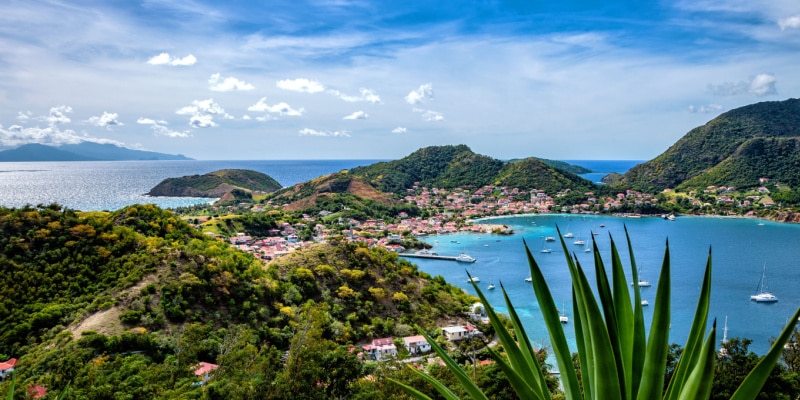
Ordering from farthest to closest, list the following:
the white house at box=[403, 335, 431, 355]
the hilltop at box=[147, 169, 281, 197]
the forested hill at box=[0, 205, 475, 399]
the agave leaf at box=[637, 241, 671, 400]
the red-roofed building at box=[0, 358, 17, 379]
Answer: the hilltop at box=[147, 169, 281, 197] → the white house at box=[403, 335, 431, 355] → the red-roofed building at box=[0, 358, 17, 379] → the forested hill at box=[0, 205, 475, 399] → the agave leaf at box=[637, 241, 671, 400]

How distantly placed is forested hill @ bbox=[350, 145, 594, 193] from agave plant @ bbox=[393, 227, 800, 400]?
223ft

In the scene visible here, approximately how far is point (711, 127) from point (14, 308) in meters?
95.6

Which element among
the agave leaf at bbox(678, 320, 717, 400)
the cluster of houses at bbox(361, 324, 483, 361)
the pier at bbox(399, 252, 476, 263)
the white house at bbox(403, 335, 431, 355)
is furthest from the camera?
the pier at bbox(399, 252, 476, 263)

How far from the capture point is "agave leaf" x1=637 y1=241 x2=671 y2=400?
66.4 inches

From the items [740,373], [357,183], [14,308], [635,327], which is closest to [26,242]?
[14,308]

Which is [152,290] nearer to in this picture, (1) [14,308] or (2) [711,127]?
(1) [14,308]

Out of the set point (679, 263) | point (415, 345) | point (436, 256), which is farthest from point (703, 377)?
point (679, 263)

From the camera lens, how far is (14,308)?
14.0 m

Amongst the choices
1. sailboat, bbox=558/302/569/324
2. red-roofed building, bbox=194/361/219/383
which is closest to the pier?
sailboat, bbox=558/302/569/324

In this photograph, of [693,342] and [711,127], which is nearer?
[693,342]

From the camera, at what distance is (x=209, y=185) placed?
81.2m

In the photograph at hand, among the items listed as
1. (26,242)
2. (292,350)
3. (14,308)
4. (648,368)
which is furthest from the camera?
(26,242)

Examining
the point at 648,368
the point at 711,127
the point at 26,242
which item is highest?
the point at 711,127

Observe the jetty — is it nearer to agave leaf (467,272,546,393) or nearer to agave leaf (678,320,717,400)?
agave leaf (467,272,546,393)
